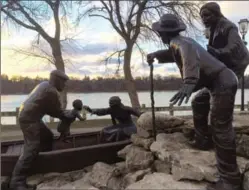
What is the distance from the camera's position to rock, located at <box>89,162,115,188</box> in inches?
144

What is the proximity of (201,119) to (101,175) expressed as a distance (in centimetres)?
120

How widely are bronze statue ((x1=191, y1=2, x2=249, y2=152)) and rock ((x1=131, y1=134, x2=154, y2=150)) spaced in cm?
48

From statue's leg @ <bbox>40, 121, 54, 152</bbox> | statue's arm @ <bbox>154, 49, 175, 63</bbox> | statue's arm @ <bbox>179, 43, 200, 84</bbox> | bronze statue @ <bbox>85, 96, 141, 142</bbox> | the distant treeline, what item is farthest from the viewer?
the distant treeline

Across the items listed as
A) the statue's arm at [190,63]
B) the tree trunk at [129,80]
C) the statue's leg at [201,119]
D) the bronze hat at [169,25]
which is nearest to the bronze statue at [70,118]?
the statue's leg at [201,119]

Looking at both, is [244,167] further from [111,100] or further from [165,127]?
[111,100]

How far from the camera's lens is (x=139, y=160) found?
3801 mm

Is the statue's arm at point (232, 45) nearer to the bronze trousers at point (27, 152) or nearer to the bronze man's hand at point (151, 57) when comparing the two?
the bronze man's hand at point (151, 57)

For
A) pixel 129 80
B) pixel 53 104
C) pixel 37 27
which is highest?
pixel 37 27

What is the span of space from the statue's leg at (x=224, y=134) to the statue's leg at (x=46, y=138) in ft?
6.52

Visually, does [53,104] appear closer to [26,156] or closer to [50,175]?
[26,156]

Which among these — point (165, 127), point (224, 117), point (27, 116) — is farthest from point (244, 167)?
point (27, 116)

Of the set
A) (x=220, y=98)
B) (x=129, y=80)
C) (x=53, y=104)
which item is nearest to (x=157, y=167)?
(x=220, y=98)

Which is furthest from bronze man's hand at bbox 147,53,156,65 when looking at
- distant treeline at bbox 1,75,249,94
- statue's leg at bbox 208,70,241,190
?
distant treeline at bbox 1,75,249,94

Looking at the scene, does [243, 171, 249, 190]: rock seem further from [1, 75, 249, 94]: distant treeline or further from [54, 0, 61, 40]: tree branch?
[54, 0, 61, 40]: tree branch
